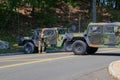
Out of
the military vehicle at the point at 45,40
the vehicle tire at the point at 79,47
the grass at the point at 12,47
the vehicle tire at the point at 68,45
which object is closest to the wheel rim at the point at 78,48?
the vehicle tire at the point at 79,47

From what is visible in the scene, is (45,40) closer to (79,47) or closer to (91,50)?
(91,50)

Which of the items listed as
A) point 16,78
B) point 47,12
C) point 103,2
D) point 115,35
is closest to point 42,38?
point 115,35

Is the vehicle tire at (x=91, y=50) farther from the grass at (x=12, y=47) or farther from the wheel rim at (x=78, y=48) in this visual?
the grass at (x=12, y=47)

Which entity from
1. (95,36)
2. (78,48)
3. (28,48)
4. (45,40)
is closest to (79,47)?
(78,48)

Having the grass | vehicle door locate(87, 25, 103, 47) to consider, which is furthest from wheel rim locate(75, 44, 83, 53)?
the grass

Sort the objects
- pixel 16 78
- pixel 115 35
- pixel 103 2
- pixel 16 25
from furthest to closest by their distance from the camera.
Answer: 1. pixel 103 2
2. pixel 16 25
3. pixel 115 35
4. pixel 16 78

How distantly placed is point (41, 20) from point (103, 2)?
501 inches

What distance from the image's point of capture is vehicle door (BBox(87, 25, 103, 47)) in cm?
2838

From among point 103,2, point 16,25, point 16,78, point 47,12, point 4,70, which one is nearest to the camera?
point 16,78

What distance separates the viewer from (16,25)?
44.3 m

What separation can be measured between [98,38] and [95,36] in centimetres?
22

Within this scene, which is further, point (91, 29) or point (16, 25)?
point (16, 25)

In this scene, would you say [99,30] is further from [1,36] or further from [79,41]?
[1,36]

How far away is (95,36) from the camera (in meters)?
28.5
